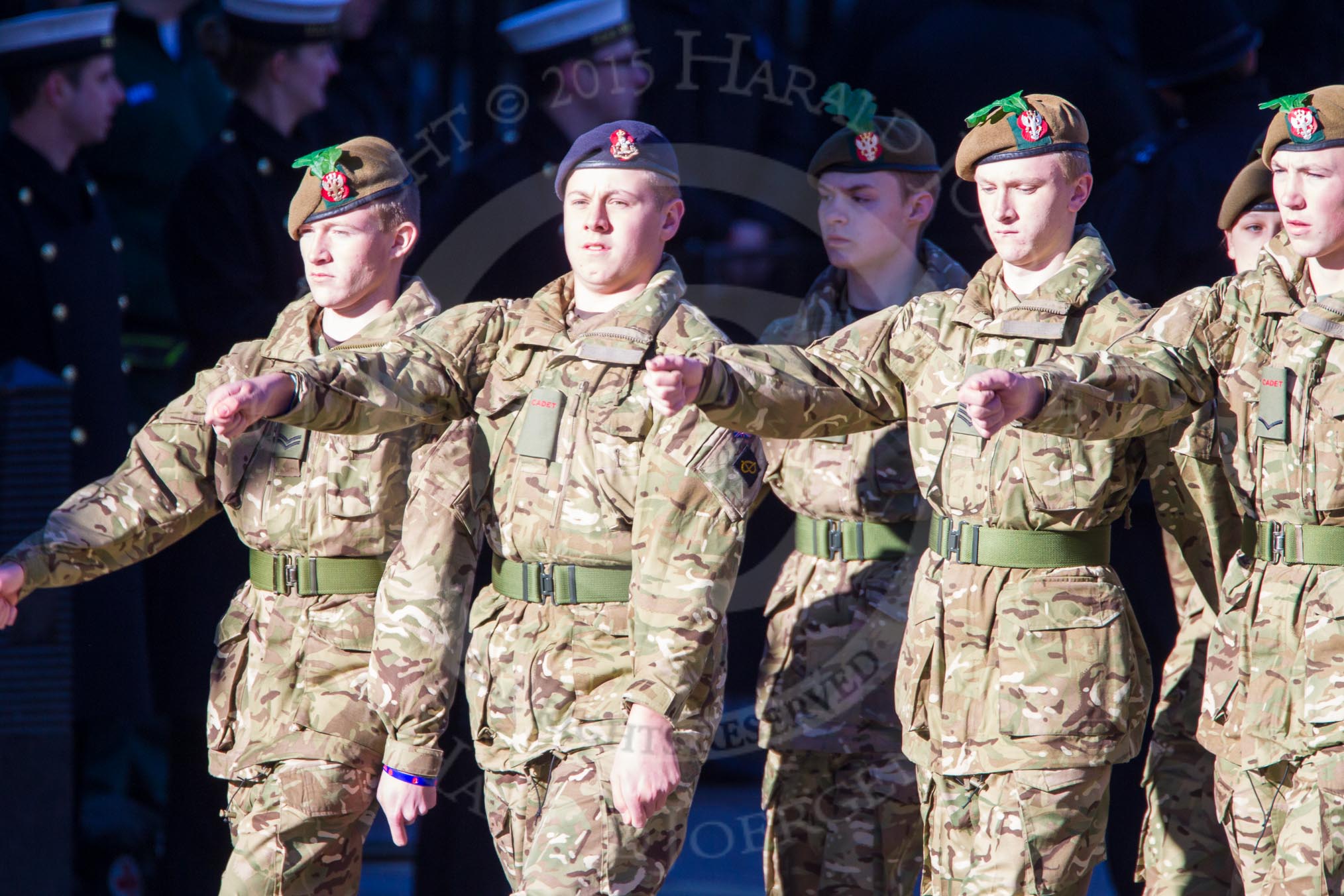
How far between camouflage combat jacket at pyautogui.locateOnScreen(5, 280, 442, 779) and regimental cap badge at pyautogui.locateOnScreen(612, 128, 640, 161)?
0.69m

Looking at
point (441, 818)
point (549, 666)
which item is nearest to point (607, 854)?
point (549, 666)

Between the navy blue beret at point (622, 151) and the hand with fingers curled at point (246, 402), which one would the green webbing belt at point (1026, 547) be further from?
the hand with fingers curled at point (246, 402)

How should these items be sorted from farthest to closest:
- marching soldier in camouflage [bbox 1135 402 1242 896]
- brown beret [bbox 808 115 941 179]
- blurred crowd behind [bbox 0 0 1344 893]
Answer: blurred crowd behind [bbox 0 0 1344 893]
brown beret [bbox 808 115 941 179]
marching soldier in camouflage [bbox 1135 402 1242 896]

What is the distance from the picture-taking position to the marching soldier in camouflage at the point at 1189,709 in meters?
4.29

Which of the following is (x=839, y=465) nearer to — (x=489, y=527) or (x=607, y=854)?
(x=489, y=527)

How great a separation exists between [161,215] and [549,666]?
2.50 meters

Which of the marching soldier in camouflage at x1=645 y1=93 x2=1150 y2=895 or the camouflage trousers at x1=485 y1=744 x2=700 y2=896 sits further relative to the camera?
the marching soldier in camouflage at x1=645 y1=93 x2=1150 y2=895

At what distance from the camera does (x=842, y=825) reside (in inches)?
174

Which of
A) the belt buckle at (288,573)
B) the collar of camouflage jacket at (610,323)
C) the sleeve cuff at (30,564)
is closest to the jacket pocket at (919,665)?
the collar of camouflage jacket at (610,323)

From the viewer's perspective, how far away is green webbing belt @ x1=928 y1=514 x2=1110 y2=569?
12.0ft

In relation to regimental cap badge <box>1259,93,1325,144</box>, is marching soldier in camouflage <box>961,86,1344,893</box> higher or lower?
lower

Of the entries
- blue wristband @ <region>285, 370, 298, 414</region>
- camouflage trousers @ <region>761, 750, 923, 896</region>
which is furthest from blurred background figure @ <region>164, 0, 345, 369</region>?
camouflage trousers @ <region>761, 750, 923, 896</region>

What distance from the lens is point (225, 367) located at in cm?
425

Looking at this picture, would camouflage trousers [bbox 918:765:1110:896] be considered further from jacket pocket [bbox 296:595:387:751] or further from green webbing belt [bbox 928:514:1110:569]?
jacket pocket [bbox 296:595:387:751]
